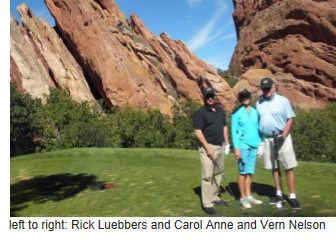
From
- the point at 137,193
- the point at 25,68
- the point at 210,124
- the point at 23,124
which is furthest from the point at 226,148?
the point at 25,68

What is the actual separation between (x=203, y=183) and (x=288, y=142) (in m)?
1.71

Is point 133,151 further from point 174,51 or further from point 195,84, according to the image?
point 174,51

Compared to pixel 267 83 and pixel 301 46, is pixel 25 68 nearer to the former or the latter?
pixel 267 83

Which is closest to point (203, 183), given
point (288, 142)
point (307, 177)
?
point (288, 142)

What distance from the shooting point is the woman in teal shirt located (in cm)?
544

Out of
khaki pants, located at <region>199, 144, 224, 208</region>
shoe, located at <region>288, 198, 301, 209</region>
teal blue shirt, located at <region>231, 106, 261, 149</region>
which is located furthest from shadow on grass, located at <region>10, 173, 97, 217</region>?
shoe, located at <region>288, 198, 301, 209</region>

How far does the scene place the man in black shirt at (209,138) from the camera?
530cm

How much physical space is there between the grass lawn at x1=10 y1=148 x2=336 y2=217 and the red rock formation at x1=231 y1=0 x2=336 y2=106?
134 feet

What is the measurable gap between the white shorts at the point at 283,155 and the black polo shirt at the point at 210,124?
0.86m

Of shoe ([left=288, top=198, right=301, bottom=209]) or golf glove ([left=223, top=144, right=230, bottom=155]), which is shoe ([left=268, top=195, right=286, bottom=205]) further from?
golf glove ([left=223, top=144, right=230, bottom=155])

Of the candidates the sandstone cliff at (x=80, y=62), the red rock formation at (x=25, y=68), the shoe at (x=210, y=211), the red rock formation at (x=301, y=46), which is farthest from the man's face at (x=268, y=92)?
the red rock formation at (x=301, y=46)

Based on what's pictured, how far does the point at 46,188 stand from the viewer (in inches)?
315

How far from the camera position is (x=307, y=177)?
27.1 ft

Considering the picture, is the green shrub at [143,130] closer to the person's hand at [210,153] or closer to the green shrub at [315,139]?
the green shrub at [315,139]
